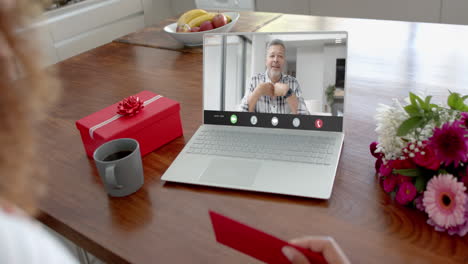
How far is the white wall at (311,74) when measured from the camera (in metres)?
1.02

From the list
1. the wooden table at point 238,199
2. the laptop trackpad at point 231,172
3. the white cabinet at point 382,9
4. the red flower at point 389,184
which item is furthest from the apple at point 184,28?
the white cabinet at point 382,9

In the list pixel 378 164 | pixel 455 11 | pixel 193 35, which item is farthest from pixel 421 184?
pixel 455 11

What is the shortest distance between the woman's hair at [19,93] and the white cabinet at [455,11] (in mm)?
3117

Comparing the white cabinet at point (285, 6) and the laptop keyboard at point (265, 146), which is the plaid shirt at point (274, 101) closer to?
the laptop keyboard at point (265, 146)

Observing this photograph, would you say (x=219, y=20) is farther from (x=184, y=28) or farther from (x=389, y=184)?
(x=389, y=184)

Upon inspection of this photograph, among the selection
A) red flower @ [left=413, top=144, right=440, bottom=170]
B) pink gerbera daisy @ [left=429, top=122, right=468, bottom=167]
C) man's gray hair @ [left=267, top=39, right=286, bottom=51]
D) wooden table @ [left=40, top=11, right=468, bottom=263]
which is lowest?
wooden table @ [left=40, top=11, right=468, bottom=263]

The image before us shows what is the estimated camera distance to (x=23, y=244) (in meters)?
0.43

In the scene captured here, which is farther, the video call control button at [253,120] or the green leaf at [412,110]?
the video call control button at [253,120]

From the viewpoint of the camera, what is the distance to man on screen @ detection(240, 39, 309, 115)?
1045 mm

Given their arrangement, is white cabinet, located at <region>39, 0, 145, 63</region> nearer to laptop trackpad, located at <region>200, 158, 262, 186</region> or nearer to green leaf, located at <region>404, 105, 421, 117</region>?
laptop trackpad, located at <region>200, 158, 262, 186</region>

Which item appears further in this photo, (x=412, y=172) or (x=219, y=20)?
(x=219, y=20)

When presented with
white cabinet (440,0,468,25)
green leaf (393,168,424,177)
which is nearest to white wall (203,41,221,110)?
green leaf (393,168,424,177)

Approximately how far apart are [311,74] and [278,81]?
0.08 meters

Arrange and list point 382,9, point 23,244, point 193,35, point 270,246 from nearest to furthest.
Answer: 1. point 23,244
2. point 270,246
3. point 193,35
4. point 382,9
